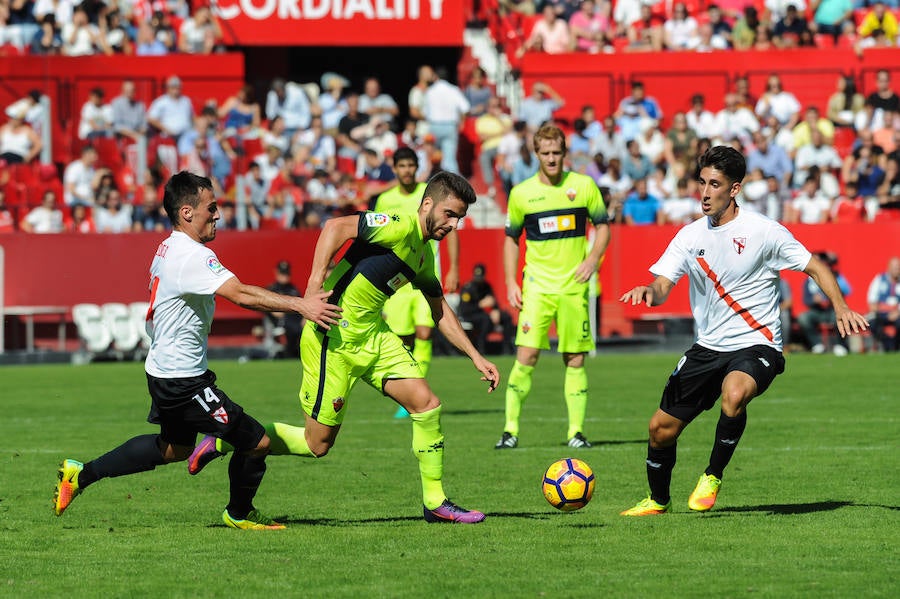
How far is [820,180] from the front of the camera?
86.3ft

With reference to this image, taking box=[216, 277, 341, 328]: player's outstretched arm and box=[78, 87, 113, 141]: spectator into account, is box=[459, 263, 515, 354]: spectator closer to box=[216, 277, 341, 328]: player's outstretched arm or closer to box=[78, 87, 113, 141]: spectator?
box=[78, 87, 113, 141]: spectator

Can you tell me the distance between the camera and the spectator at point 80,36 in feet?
95.2

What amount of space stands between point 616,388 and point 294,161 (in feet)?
33.5

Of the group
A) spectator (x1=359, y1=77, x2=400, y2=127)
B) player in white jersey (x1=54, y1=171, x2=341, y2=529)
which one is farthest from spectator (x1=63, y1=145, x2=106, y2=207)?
player in white jersey (x1=54, y1=171, x2=341, y2=529)

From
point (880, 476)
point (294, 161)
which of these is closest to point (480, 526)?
point (880, 476)

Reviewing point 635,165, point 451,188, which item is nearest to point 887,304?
point 635,165

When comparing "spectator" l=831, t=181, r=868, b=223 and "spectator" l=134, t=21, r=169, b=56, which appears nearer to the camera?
"spectator" l=831, t=181, r=868, b=223

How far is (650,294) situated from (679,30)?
73.8 feet

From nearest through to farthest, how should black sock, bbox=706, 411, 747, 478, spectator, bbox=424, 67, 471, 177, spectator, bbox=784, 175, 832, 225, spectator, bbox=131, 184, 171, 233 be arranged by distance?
black sock, bbox=706, 411, 747, 478, spectator, bbox=131, 184, 171, 233, spectator, bbox=784, 175, 832, 225, spectator, bbox=424, 67, 471, 177

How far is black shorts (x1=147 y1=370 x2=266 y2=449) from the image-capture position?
8.21m

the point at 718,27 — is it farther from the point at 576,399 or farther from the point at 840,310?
the point at 840,310

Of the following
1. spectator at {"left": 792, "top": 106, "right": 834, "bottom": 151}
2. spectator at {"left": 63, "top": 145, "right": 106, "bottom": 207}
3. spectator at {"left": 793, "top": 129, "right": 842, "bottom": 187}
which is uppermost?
spectator at {"left": 792, "top": 106, "right": 834, "bottom": 151}

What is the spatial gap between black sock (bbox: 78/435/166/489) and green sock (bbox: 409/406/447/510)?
57.1 inches

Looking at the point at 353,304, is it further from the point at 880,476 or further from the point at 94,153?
the point at 94,153
